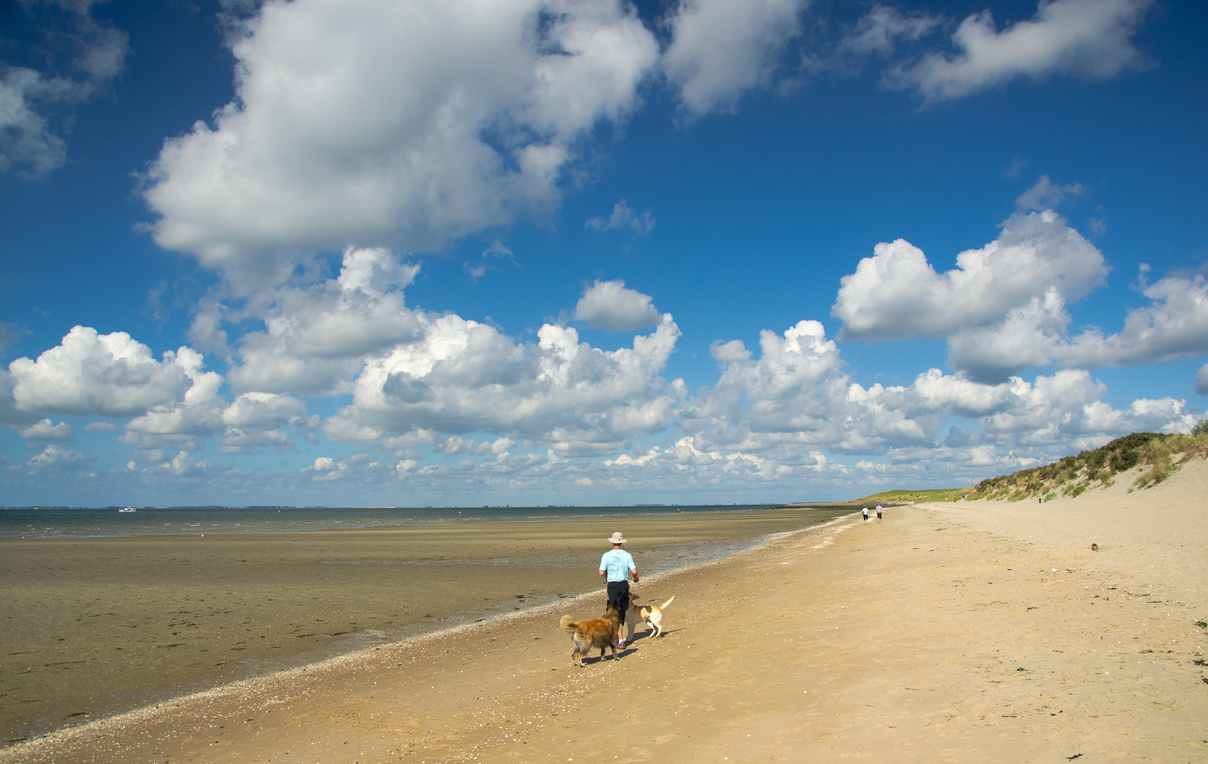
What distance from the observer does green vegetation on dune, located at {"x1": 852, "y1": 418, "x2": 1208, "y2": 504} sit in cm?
2942

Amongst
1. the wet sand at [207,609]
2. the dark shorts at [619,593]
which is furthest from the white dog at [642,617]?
the wet sand at [207,609]

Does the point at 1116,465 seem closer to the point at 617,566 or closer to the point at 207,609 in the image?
the point at 617,566

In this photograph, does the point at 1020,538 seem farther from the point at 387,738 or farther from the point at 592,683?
the point at 387,738

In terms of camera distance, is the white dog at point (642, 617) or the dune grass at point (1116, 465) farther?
the dune grass at point (1116, 465)

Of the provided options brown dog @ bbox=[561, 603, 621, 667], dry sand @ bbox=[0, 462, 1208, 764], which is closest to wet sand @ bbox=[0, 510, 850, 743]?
dry sand @ bbox=[0, 462, 1208, 764]

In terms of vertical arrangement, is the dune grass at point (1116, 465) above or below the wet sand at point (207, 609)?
above

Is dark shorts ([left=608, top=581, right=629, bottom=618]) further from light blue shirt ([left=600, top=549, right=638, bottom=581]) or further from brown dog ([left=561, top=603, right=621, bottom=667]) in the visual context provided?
brown dog ([left=561, top=603, right=621, bottom=667])

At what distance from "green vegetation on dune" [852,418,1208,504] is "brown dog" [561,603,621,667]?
30936 mm

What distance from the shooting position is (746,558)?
99.6 ft

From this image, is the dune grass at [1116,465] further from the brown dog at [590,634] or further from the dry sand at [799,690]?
the brown dog at [590,634]

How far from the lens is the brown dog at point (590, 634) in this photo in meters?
10.9

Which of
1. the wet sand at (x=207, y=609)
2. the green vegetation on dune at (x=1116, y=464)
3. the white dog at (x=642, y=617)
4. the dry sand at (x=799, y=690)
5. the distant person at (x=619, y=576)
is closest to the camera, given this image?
the dry sand at (x=799, y=690)

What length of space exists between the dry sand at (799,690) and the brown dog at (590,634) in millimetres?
309

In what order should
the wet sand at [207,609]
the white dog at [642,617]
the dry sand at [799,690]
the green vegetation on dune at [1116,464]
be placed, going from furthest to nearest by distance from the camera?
the green vegetation on dune at [1116,464] → the white dog at [642,617] → the wet sand at [207,609] → the dry sand at [799,690]
